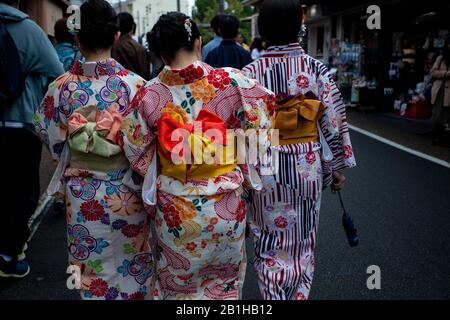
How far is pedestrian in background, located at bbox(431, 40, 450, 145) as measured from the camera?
7.85 metres

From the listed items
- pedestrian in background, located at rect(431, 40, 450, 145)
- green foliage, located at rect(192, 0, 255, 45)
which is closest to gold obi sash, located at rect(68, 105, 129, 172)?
pedestrian in background, located at rect(431, 40, 450, 145)

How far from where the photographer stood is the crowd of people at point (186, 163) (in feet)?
7.14

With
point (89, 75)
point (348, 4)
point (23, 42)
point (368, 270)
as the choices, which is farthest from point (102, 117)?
point (348, 4)

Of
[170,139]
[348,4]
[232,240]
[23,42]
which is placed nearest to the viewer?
[170,139]

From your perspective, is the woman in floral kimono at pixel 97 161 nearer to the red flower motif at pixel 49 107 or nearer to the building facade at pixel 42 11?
the red flower motif at pixel 49 107

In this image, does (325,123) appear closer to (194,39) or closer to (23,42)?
(194,39)

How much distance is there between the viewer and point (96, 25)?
2.44m

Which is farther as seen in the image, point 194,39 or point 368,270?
point 368,270

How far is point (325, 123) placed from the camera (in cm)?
263

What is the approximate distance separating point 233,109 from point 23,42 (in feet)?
5.65

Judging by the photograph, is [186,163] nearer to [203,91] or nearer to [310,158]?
[203,91]

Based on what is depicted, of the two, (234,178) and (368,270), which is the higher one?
(234,178)

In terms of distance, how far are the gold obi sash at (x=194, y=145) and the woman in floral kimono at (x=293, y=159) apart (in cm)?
47

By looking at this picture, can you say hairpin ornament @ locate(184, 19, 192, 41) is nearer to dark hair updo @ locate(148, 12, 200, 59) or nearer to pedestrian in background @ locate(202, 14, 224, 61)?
dark hair updo @ locate(148, 12, 200, 59)
